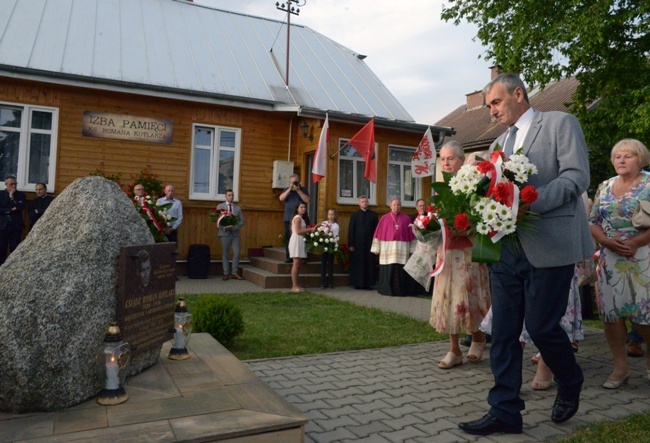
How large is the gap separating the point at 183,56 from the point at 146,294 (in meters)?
12.6

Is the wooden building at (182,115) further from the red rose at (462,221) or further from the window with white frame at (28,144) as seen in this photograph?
the red rose at (462,221)

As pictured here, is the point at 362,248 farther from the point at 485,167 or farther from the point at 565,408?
the point at 485,167

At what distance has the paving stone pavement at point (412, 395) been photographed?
3586 mm

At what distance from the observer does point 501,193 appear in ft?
10.3

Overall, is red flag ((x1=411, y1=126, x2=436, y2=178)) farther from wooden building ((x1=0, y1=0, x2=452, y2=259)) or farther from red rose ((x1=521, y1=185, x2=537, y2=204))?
red rose ((x1=521, y1=185, x2=537, y2=204))

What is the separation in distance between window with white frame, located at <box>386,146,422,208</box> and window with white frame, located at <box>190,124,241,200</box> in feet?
13.9

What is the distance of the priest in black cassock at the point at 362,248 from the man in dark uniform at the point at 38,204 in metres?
6.80

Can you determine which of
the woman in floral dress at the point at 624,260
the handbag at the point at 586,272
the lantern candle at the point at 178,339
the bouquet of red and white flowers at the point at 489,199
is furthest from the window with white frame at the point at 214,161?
the bouquet of red and white flowers at the point at 489,199

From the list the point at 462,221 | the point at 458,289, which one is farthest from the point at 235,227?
the point at 462,221

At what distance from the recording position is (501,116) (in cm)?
357

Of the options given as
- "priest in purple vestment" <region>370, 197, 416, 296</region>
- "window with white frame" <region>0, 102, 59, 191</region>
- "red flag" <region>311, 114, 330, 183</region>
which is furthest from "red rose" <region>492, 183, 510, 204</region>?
"window with white frame" <region>0, 102, 59, 191</region>

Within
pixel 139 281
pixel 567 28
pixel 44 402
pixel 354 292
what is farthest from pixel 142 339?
pixel 567 28

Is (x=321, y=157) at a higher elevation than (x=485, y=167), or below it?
higher

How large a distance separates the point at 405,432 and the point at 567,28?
1317cm
